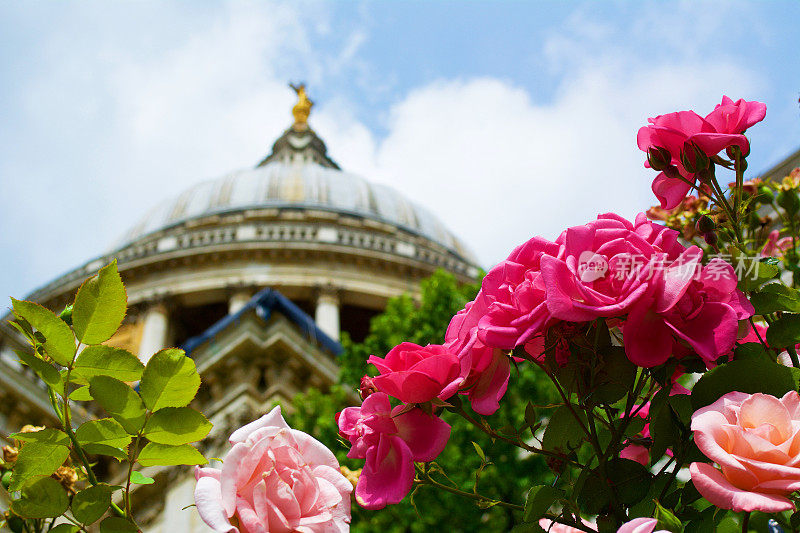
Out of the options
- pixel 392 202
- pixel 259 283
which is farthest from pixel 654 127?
pixel 392 202

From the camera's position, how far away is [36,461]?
6.48ft

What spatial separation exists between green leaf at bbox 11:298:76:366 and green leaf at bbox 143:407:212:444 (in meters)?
0.27

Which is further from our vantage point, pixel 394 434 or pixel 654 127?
pixel 654 127

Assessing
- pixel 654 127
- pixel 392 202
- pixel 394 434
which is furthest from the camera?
pixel 392 202

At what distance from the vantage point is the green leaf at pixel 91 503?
1907 mm

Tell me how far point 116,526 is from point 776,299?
6.14ft

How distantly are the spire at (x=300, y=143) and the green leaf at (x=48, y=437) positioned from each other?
5497cm

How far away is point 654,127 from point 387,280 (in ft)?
102

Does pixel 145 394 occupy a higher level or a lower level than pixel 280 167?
lower

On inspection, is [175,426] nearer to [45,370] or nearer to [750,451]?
[45,370]

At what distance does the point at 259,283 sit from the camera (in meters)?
32.6

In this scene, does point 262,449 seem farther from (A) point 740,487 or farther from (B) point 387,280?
(B) point 387,280

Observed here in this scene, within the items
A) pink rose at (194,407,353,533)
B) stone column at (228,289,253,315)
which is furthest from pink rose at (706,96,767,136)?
stone column at (228,289,253,315)

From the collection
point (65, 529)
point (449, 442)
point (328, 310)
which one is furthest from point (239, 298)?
point (65, 529)
